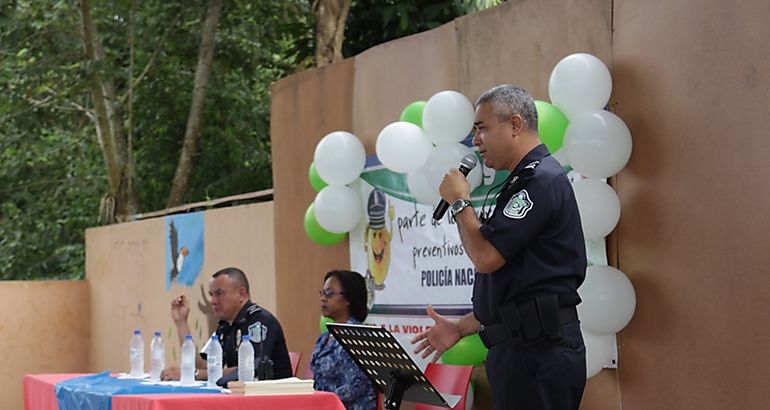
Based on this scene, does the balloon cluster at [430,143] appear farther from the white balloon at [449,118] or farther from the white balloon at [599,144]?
the white balloon at [599,144]

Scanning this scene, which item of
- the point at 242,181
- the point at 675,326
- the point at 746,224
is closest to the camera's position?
the point at 746,224

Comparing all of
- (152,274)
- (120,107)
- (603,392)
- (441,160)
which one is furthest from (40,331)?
(603,392)

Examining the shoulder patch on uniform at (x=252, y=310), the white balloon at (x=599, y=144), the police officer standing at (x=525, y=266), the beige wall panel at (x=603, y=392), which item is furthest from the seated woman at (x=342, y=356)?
the police officer standing at (x=525, y=266)

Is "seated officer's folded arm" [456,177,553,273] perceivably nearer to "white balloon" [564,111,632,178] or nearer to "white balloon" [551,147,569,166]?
"white balloon" [564,111,632,178]

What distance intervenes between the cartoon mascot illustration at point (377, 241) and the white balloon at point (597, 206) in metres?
2.09

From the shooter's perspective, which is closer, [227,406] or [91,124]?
[227,406]

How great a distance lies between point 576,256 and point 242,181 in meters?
11.7

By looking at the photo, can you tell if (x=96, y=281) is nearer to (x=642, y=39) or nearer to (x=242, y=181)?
(x=242, y=181)

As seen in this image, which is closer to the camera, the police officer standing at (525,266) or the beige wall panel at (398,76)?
the police officer standing at (525,266)

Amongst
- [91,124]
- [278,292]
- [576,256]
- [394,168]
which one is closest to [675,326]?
[576,256]

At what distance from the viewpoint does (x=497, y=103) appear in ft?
14.0

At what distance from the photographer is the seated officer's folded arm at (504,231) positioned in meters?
4.04

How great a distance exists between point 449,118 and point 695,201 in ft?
4.79

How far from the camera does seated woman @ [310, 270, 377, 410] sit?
6.00m
